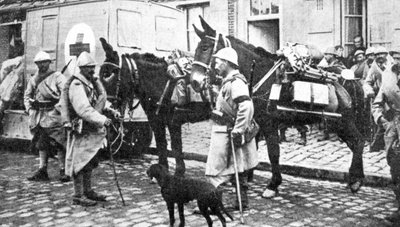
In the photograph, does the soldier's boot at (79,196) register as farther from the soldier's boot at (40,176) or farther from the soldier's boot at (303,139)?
the soldier's boot at (303,139)

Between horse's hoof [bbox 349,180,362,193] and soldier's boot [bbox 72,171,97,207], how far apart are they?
376 cm

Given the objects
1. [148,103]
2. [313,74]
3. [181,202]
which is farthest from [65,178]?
[313,74]

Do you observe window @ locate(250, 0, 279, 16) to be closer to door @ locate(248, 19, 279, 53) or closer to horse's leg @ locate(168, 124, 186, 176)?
door @ locate(248, 19, 279, 53)

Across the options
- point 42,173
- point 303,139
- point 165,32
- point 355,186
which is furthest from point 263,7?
point 42,173

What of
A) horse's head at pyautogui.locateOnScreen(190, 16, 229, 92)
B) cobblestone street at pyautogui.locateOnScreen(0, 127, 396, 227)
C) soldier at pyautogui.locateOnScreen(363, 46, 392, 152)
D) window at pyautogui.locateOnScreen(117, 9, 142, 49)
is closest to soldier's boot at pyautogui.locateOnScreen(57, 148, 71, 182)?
cobblestone street at pyautogui.locateOnScreen(0, 127, 396, 227)

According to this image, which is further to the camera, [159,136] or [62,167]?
[62,167]

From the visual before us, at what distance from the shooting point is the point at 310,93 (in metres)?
7.21

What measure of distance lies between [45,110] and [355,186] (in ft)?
17.6

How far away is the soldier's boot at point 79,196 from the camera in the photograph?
21.7 feet

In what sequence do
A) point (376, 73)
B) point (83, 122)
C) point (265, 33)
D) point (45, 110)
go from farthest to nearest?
1. point (265, 33)
2. point (45, 110)
3. point (376, 73)
4. point (83, 122)

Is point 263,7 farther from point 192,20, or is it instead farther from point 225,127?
point 225,127

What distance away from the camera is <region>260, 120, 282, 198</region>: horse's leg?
23.1ft

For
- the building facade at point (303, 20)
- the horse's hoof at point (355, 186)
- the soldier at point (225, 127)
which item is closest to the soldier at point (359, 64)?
the building facade at point (303, 20)

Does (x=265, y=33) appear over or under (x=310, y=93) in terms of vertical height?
over
